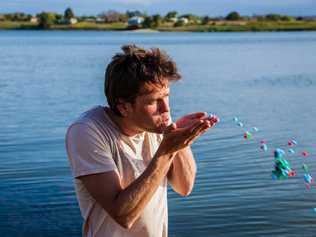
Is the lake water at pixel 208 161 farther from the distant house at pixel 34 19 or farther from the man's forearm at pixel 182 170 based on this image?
the distant house at pixel 34 19

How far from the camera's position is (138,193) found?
8.80ft

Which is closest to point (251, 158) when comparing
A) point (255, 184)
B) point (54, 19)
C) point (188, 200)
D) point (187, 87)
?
point (255, 184)

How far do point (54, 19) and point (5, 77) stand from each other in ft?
385

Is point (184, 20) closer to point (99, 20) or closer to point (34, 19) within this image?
point (99, 20)

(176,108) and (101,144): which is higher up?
(101,144)

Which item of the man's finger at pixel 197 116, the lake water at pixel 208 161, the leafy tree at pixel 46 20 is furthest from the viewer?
the leafy tree at pixel 46 20

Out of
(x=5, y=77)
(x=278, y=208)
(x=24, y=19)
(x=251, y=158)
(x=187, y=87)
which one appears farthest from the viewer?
(x=24, y=19)

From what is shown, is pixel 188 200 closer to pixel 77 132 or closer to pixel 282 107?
pixel 77 132

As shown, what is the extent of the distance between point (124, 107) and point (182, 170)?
0.45 meters

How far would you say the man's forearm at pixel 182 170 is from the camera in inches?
120

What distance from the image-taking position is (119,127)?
288cm

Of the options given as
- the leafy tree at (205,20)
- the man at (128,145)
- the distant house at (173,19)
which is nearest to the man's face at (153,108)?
the man at (128,145)

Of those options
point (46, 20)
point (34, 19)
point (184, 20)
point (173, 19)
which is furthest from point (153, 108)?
point (34, 19)

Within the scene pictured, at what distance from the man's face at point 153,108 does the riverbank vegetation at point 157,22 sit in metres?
109
